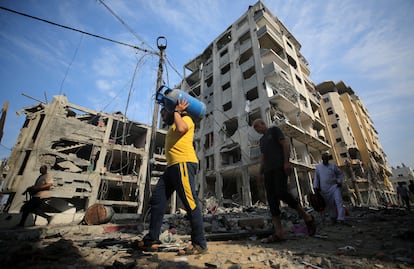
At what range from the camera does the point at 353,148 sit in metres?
29.3

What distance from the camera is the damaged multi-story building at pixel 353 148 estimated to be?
2581cm

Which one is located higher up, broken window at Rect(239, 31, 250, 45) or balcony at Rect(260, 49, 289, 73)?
broken window at Rect(239, 31, 250, 45)

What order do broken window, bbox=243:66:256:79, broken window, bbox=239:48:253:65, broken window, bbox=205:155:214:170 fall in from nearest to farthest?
1. broken window, bbox=205:155:214:170
2. broken window, bbox=243:66:256:79
3. broken window, bbox=239:48:253:65

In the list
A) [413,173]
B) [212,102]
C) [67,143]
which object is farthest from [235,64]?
[413,173]

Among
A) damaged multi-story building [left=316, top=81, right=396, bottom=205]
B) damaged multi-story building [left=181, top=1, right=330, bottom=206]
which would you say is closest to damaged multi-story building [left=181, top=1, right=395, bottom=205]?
damaged multi-story building [left=181, top=1, right=330, bottom=206]

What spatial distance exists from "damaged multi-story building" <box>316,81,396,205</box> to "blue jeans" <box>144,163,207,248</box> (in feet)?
103

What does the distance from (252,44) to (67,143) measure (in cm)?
2123

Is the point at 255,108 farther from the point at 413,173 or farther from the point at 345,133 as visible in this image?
the point at 413,173

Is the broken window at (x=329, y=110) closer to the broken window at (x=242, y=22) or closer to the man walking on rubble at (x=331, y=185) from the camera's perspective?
the broken window at (x=242, y=22)

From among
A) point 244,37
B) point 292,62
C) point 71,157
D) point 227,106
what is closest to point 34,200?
point 71,157

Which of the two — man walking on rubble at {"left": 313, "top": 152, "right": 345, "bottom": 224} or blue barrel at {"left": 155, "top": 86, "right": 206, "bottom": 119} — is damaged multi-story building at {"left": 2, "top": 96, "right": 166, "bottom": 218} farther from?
man walking on rubble at {"left": 313, "top": 152, "right": 345, "bottom": 224}

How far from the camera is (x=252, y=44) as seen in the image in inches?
810

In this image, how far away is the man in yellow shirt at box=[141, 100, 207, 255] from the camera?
2004 millimetres

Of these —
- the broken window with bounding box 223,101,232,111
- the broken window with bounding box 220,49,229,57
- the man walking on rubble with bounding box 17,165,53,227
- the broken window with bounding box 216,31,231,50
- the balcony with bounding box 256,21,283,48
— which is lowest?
the man walking on rubble with bounding box 17,165,53,227
